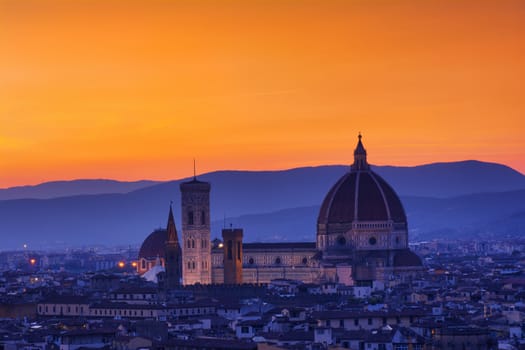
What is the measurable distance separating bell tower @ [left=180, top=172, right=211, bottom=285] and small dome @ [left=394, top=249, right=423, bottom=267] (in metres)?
14.7

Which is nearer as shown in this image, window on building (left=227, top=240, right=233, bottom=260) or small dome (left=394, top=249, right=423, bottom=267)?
window on building (left=227, top=240, right=233, bottom=260)

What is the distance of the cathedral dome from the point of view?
14950 centimetres

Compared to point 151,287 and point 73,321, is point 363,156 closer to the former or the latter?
point 151,287

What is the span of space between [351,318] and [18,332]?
14.8 metres

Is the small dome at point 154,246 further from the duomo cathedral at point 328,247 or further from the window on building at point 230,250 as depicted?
the window on building at point 230,250

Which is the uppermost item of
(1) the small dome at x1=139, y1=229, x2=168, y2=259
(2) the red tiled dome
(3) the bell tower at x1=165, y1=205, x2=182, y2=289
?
(2) the red tiled dome

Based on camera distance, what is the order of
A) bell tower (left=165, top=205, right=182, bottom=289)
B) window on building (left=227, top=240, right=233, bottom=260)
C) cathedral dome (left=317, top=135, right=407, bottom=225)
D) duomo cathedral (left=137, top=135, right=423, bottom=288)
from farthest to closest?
cathedral dome (left=317, top=135, right=407, bottom=225) → window on building (left=227, top=240, right=233, bottom=260) → duomo cathedral (left=137, top=135, right=423, bottom=288) → bell tower (left=165, top=205, right=182, bottom=289)

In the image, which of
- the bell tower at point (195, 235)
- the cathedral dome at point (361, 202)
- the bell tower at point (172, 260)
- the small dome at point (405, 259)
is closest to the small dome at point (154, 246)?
the bell tower at point (195, 235)

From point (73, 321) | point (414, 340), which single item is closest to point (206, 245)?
point (73, 321)

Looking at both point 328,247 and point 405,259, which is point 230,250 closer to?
point 328,247

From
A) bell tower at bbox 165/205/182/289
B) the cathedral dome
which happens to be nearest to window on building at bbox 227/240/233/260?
bell tower at bbox 165/205/182/289

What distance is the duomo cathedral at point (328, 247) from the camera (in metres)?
145

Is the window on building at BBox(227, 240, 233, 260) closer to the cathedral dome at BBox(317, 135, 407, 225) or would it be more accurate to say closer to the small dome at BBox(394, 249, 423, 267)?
the cathedral dome at BBox(317, 135, 407, 225)

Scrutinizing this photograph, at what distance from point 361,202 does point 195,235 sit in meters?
13.7
